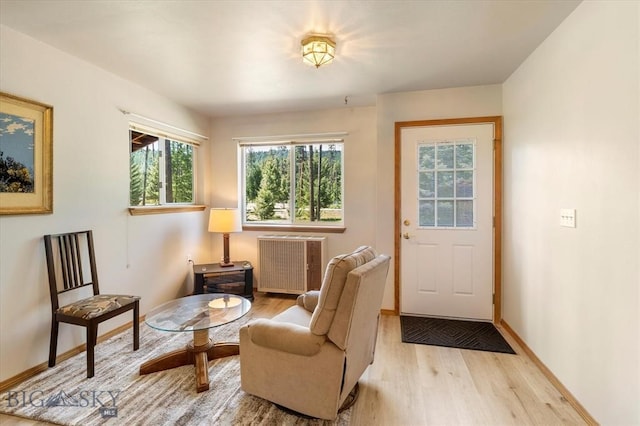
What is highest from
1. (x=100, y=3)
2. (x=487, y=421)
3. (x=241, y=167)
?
(x=100, y=3)

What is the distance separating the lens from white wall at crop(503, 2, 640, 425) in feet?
4.88

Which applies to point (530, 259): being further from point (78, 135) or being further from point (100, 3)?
point (78, 135)

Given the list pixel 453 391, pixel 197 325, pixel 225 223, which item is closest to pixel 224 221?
pixel 225 223

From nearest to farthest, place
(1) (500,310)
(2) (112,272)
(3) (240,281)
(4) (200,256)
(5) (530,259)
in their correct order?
(5) (530,259), (2) (112,272), (1) (500,310), (3) (240,281), (4) (200,256)

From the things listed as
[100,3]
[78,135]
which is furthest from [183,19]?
[78,135]

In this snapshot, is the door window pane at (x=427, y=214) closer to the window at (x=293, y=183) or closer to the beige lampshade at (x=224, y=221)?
the window at (x=293, y=183)

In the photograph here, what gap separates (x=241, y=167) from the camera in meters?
4.36

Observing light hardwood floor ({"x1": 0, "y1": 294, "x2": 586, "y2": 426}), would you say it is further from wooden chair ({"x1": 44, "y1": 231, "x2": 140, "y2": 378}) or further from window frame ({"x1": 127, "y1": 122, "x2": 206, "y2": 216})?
window frame ({"x1": 127, "y1": 122, "x2": 206, "y2": 216})

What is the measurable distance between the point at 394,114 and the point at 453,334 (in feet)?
7.57

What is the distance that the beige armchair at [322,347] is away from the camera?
167 cm

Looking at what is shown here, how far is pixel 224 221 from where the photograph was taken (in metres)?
3.84

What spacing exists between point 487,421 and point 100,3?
3277 mm

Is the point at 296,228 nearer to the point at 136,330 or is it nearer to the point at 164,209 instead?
the point at 164,209

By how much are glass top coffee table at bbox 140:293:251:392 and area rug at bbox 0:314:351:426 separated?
0.06 m
